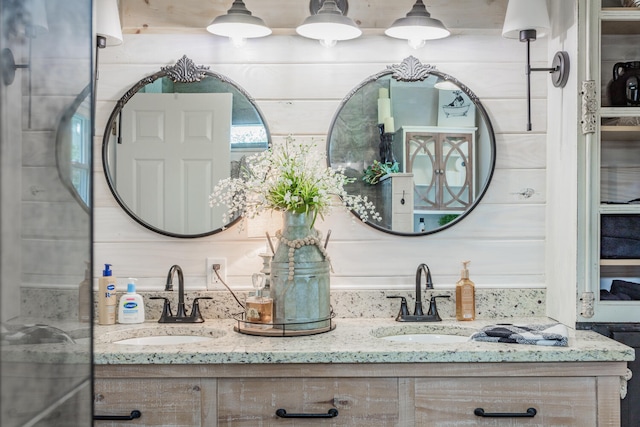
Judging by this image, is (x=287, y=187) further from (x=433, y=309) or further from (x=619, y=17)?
Answer: (x=619, y=17)

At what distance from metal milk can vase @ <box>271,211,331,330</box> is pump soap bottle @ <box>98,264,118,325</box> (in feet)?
1.97

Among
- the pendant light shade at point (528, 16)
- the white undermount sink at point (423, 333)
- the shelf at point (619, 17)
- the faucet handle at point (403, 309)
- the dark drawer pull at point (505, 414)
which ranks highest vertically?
the pendant light shade at point (528, 16)

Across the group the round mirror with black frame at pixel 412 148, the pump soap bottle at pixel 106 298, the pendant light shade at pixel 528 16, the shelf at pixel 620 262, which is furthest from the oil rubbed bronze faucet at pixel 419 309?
the pump soap bottle at pixel 106 298

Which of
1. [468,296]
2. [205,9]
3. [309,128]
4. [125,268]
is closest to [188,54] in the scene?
[205,9]

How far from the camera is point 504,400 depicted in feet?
6.57

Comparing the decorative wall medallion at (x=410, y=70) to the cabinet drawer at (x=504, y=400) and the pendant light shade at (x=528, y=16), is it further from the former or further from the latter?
the cabinet drawer at (x=504, y=400)

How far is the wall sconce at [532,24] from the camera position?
2371 mm

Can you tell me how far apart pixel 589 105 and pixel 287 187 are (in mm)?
1016

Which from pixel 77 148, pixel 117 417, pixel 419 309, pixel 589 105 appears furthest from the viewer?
pixel 419 309

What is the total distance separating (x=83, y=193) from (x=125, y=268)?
7.13 ft

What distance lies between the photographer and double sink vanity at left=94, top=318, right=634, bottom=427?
77.7 inches

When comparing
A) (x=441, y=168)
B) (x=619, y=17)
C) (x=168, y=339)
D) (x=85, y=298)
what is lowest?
(x=168, y=339)

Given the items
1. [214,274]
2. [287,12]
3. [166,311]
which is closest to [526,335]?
[214,274]

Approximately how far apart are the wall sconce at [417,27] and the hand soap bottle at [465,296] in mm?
839
